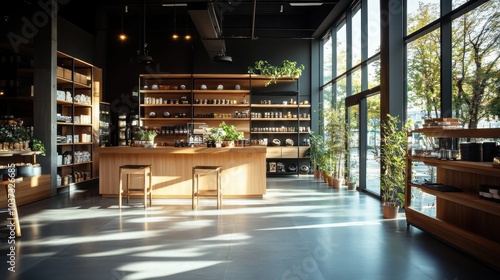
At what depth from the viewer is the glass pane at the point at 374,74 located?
7.60m

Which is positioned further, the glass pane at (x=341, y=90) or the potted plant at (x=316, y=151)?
the potted plant at (x=316, y=151)

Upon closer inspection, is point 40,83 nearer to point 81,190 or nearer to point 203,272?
point 81,190

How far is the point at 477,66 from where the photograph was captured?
4.73m

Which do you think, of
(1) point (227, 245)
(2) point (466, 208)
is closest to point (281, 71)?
(2) point (466, 208)

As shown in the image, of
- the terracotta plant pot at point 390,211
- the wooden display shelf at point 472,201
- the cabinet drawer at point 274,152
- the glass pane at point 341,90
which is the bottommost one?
the terracotta plant pot at point 390,211

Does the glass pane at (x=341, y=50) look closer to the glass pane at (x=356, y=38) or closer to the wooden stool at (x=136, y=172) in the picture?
the glass pane at (x=356, y=38)

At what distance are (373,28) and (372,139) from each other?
226cm

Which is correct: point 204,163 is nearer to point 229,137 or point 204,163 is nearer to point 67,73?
point 229,137

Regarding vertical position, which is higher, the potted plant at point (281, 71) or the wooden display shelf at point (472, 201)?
the potted plant at point (281, 71)

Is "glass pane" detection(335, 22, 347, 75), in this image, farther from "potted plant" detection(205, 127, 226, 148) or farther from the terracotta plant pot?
the terracotta plant pot

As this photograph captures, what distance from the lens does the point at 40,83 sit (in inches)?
305

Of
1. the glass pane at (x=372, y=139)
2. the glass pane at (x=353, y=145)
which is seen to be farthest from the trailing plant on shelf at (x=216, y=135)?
the glass pane at (x=353, y=145)

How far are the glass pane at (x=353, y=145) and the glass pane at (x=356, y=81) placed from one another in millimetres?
401

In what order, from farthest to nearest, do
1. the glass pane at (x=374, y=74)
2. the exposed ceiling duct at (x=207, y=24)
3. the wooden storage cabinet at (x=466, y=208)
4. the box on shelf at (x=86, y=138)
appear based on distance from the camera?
the box on shelf at (x=86, y=138) < the glass pane at (x=374, y=74) < the exposed ceiling duct at (x=207, y=24) < the wooden storage cabinet at (x=466, y=208)
